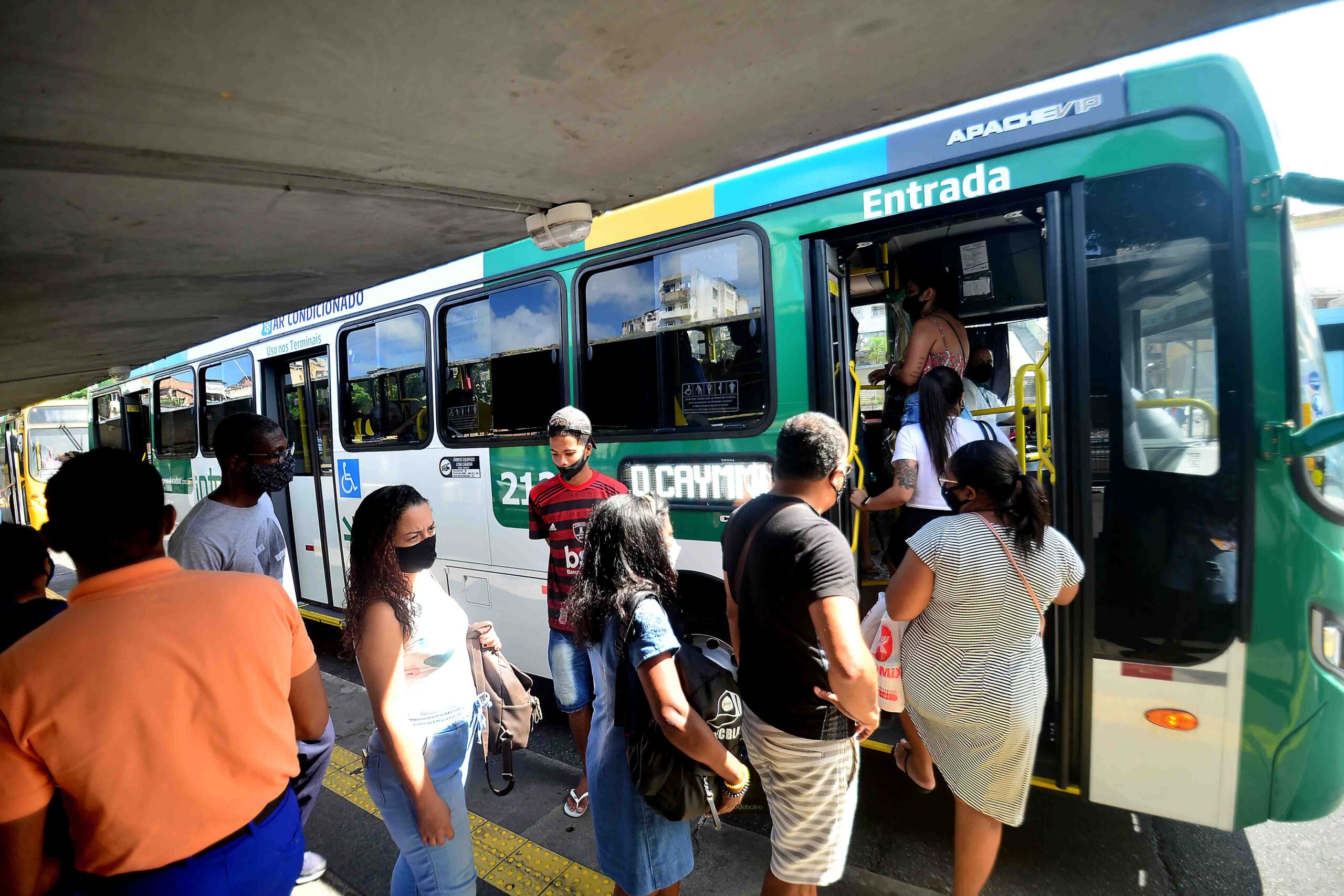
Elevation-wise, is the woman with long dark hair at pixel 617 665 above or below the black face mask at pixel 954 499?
below

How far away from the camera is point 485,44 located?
4.50 feet

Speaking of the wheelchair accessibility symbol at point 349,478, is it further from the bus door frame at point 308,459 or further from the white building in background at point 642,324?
the white building in background at point 642,324

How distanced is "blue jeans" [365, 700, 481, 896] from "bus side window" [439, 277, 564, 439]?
7.11ft

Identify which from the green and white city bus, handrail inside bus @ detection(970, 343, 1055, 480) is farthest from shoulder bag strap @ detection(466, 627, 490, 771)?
handrail inside bus @ detection(970, 343, 1055, 480)

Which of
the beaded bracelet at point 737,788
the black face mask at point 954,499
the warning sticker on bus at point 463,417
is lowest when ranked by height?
the beaded bracelet at point 737,788

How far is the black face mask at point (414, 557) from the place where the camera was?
80.1 inches

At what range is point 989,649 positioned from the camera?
2.29 meters

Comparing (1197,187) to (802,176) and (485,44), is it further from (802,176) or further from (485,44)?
(485,44)

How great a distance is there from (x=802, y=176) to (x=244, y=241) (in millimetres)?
2275

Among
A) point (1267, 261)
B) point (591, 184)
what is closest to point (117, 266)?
point (591, 184)

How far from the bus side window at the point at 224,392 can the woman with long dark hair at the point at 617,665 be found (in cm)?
555

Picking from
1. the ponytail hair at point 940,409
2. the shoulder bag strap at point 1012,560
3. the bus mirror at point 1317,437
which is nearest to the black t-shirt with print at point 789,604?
the shoulder bag strap at point 1012,560

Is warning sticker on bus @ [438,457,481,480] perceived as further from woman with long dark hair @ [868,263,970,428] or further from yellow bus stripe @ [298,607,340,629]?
woman with long dark hair @ [868,263,970,428]

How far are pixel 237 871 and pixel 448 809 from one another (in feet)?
1.92
